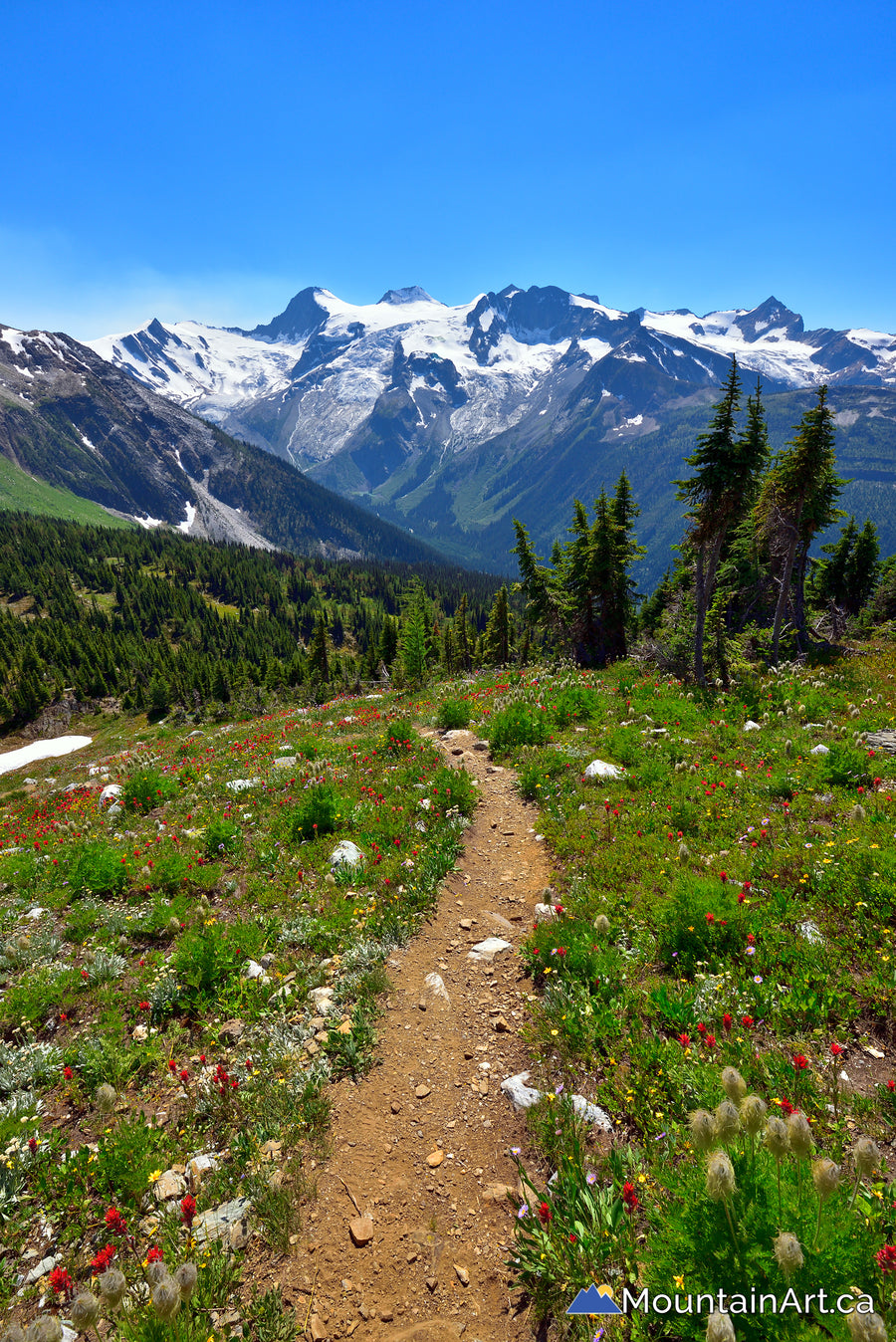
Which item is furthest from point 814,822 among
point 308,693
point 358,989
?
point 308,693

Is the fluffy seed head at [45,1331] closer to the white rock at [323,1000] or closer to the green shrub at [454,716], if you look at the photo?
the white rock at [323,1000]

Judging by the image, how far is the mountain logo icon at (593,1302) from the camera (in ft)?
10.3

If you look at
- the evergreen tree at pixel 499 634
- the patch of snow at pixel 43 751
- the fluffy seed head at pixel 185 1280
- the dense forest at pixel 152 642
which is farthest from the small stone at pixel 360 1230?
the patch of snow at pixel 43 751

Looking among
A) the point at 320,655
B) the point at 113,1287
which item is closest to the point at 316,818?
the point at 113,1287

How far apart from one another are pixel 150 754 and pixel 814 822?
23.6 metres

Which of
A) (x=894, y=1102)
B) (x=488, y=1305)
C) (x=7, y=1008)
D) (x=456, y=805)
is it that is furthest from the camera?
(x=456, y=805)

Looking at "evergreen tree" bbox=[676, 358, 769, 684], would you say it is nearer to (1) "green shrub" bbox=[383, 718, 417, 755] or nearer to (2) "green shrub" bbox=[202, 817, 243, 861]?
(1) "green shrub" bbox=[383, 718, 417, 755]

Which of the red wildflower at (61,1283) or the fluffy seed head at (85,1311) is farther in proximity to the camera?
the red wildflower at (61,1283)

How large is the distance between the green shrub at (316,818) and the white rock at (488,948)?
4110 millimetres

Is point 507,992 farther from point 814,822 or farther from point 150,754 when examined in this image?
point 150,754

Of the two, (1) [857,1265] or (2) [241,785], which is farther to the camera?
(2) [241,785]

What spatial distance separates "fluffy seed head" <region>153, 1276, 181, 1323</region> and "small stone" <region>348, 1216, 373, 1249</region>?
1578 millimetres

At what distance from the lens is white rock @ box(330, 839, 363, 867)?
895 cm

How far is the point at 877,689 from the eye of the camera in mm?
13664
